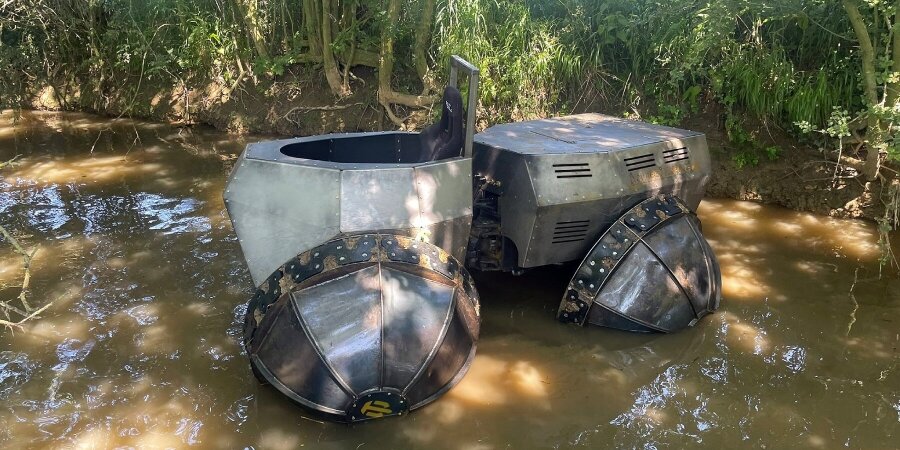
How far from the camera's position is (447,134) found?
3.87 m

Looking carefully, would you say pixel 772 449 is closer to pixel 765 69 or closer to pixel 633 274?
pixel 633 274

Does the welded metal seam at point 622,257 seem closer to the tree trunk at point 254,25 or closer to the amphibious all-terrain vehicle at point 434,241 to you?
the amphibious all-terrain vehicle at point 434,241

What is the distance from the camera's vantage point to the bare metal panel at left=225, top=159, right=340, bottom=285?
3.13 meters

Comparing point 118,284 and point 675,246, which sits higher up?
point 675,246

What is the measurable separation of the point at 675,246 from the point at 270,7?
6531mm

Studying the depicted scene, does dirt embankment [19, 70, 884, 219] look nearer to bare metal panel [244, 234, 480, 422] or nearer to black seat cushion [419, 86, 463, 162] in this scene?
black seat cushion [419, 86, 463, 162]

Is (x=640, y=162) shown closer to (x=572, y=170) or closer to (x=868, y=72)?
(x=572, y=170)

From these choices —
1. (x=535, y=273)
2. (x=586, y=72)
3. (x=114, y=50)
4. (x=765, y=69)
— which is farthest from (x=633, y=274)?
(x=114, y=50)

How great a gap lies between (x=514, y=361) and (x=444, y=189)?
1.06 meters

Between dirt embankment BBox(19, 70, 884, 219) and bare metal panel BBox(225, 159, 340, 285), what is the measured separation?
418 cm

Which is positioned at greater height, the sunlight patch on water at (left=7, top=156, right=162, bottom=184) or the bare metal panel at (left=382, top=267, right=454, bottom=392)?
the bare metal panel at (left=382, top=267, right=454, bottom=392)

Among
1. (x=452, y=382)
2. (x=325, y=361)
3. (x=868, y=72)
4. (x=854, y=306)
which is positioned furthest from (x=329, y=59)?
(x=854, y=306)

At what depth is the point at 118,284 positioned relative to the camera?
4.57 meters

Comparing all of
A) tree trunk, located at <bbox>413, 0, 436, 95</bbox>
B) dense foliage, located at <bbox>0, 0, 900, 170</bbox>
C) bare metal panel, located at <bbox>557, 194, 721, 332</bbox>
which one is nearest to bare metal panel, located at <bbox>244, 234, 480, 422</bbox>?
bare metal panel, located at <bbox>557, 194, 721, 332</bbox>
